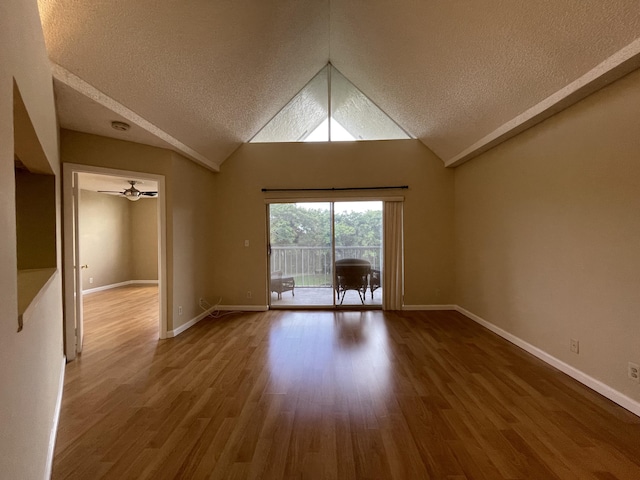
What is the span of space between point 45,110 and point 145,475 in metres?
2.22

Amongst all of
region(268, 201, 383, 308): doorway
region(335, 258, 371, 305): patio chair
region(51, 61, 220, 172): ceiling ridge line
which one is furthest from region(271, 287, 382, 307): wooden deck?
region(51, 61, 220, 172): ceiling ridge line

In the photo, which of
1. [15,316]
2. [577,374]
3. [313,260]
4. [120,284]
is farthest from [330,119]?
[120,284]

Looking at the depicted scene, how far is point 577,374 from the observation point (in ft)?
8.08

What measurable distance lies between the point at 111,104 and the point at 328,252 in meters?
3.42

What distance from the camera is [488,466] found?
1.56m

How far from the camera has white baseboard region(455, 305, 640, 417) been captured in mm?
2043

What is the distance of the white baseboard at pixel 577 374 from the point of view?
2043 mm

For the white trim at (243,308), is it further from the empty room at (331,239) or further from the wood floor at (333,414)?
the wood floor at (333,414)

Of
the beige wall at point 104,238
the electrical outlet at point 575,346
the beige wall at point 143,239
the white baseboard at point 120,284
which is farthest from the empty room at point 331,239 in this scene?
the beige wall at point 143,239

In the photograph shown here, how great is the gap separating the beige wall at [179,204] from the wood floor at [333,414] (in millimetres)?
797

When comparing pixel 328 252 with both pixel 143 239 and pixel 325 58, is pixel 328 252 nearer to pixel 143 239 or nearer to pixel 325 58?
pixel 325 58

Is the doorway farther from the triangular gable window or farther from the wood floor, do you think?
the wood floor

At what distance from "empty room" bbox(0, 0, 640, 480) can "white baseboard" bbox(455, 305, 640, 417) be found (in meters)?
0.02

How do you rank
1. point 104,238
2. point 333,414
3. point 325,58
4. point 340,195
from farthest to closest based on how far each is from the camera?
point 104,238
point 340,195
point 325,58
point 333,414
